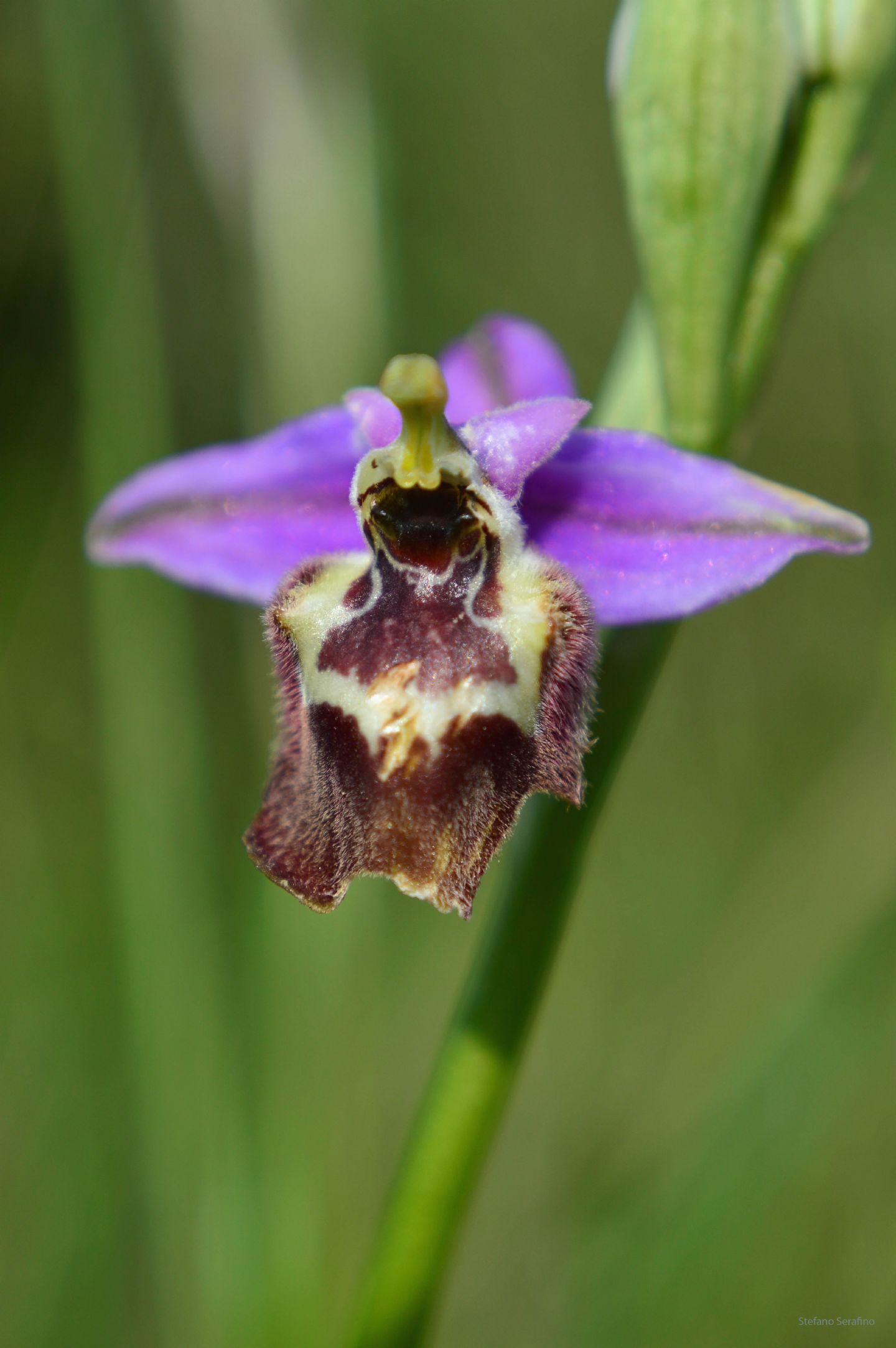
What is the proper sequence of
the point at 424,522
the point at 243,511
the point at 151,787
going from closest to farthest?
1. the point at 424,522
2. the point at 243,511
3. the point at 151,787

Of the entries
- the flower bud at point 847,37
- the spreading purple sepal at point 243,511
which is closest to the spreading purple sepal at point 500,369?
the spreading purple sepal at point 243,511

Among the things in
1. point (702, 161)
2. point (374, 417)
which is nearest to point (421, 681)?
point (374, 417)

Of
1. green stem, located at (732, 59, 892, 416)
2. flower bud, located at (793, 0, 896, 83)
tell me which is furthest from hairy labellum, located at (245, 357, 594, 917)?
flower bud, located at (793, 0, 896, 83)

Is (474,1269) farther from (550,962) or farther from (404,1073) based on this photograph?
(550,962)

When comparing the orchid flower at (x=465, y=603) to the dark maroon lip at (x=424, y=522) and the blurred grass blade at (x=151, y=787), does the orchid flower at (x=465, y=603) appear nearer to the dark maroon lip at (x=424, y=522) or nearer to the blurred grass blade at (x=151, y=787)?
the dark maroon lip at (x=424, y=522)

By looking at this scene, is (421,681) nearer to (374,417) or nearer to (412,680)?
(412,680)

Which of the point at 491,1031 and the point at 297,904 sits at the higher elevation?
the point at 491,1031
